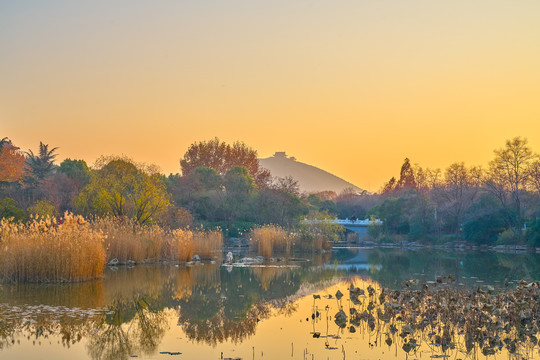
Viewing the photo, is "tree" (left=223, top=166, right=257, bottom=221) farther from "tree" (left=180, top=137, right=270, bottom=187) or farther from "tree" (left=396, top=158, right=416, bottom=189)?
"tree" (left=396, top=158, right=416, bottom=189)

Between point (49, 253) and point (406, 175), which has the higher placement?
point (406, 175)

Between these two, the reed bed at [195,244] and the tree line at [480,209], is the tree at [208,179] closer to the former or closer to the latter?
the tree line at [480,209]

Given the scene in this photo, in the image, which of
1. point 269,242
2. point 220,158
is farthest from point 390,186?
point 269,242

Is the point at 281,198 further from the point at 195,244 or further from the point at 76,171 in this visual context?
the point at 195,244

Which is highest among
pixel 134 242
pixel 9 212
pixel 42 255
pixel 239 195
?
pixel 239 195

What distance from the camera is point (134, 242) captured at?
23.9 meters

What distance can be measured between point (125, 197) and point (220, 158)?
51231mm

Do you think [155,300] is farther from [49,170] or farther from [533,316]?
[49,170]

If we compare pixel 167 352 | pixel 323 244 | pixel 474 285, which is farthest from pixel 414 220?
pixel 167 352

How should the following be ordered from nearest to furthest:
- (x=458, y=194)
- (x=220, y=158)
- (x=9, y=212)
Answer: (x=9, y=212) → (x=458, y=194) → (x=220, y=158)

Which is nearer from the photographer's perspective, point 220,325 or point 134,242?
point 220,325

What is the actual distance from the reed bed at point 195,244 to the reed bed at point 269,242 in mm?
2392

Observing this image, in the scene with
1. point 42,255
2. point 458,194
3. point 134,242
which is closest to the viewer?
point 42,255

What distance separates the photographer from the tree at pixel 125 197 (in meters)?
31.3
